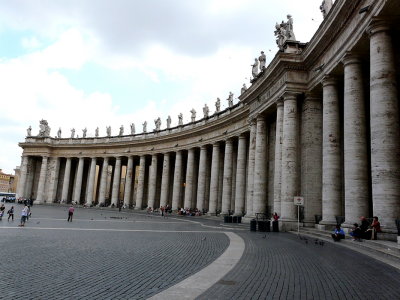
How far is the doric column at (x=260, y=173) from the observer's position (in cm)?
3387

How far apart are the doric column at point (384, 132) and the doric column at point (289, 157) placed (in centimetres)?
1034

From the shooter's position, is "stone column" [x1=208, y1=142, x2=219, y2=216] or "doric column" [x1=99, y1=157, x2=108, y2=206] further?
"doric column" [x1=99, y1=157, x2=108, y2=206]

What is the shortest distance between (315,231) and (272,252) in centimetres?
1044

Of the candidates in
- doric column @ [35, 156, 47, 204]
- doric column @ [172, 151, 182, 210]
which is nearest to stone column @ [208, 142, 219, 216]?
doric column @ [172, 151, 182, 210]

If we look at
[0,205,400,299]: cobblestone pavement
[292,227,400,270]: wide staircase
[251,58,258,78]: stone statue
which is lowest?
[0,205,400,299]: cobblestone pavement

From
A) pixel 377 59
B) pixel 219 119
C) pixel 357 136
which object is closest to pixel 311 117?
pixel 357 136

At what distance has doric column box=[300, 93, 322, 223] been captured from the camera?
2777cm

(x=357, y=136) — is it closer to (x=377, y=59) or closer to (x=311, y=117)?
(x=377, y=59)

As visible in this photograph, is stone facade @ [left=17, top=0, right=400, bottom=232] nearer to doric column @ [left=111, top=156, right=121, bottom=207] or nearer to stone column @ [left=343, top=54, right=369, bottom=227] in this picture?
stone column @ [left=343, top=54, right=369, bottom=227]

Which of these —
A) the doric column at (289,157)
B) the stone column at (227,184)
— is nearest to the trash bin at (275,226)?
the doric column at (289,157)

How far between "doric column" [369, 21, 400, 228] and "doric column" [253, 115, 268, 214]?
16.7 meters

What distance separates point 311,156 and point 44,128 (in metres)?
76.2

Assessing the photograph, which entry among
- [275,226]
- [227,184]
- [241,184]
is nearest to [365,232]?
[275,226]

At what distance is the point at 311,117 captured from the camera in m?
29.0
